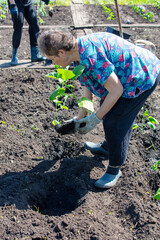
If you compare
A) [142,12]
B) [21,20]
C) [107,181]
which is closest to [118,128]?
[107,181]

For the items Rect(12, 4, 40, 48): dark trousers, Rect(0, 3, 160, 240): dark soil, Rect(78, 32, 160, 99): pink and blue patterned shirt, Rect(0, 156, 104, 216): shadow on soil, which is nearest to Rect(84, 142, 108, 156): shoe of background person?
Rect(0, 3, 160, 240): dark soil

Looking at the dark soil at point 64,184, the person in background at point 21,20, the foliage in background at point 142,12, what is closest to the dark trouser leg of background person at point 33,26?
the person in background at point 21,20

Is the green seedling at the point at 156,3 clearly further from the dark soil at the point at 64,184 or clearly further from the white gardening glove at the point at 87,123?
the white gardening glove at the point at 87,123

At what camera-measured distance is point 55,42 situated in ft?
6.09

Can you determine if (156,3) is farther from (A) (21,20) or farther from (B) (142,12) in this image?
(A) (21,20)

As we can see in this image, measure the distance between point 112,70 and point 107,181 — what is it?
A: 3.30 ft

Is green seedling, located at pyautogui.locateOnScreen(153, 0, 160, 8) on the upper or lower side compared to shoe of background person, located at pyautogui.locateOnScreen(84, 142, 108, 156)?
lower

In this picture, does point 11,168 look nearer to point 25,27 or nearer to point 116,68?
point 116,68

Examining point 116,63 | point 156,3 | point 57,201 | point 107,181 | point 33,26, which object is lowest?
point 156,3

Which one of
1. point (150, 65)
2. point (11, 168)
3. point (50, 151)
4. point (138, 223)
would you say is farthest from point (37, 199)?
point (150, 65)

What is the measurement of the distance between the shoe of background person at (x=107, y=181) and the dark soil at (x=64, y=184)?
0.20 feet

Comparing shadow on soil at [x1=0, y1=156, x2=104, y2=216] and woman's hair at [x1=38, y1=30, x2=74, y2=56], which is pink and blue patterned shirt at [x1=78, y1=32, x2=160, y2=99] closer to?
woman's hair at [x1=38, y1=30, x2=74, y2=56]

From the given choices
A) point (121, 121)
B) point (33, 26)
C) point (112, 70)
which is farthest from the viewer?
point (33, 26)

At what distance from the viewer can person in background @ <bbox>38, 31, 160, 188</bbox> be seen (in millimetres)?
1848
